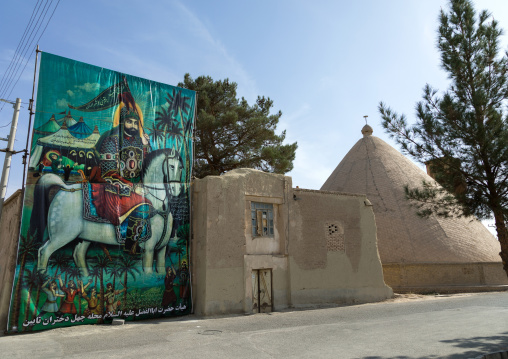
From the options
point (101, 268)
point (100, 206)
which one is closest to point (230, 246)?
point (101, 268)

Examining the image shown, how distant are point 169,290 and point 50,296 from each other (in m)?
3.70

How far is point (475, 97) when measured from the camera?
8.41 meters

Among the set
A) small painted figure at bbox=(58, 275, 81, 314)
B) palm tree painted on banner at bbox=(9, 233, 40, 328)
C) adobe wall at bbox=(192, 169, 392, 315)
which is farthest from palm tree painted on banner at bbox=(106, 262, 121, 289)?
adobe wall at bbox=(192, 169, 392, 315)

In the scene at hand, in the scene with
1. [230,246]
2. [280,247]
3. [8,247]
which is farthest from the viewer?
[280,247]

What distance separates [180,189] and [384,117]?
8048 mm

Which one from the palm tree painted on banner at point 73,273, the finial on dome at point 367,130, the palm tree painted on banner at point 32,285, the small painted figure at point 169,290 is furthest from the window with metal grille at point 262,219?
the finial on dome at point 367,130

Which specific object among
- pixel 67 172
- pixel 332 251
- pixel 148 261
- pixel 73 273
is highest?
pixel 67 172

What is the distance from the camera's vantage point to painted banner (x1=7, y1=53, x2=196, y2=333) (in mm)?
11430

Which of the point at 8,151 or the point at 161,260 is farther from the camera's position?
the point at 161,260

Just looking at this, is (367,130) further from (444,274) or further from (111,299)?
(111,299)

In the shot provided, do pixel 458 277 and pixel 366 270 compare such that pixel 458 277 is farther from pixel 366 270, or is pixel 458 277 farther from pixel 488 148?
pixel 488 148

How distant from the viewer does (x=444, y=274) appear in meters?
25.3

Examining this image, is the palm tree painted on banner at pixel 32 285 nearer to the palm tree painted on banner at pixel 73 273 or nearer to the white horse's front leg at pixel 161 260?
the palm tree painted on banner at pixel 73 273

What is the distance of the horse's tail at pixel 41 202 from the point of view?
11.4 meters
